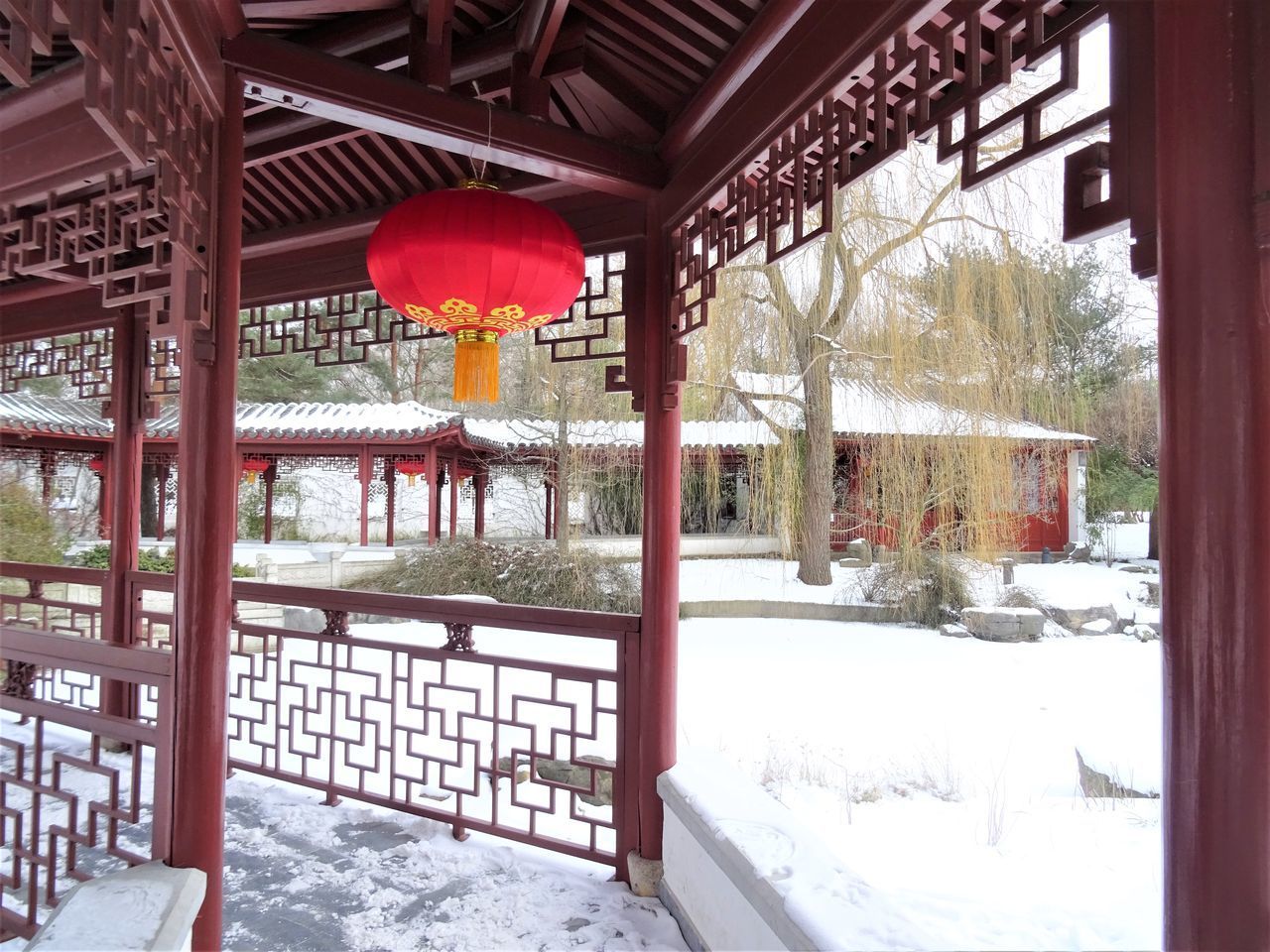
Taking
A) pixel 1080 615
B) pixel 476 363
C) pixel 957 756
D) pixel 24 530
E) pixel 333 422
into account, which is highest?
pixel 333 422

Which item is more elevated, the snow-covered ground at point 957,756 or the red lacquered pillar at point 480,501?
the red lacquered pillar at point 480,501

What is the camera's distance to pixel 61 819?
234cm

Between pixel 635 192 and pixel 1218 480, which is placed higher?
pixel 635 192

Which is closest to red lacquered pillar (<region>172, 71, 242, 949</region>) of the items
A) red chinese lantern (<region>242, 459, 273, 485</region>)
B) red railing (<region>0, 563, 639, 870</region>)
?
red railing (<region>0, 563, 639, 870</region>)

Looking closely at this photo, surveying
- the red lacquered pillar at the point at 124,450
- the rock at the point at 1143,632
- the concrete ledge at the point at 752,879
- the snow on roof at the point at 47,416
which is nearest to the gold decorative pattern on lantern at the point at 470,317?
the concrete ledge at the point at 752,879

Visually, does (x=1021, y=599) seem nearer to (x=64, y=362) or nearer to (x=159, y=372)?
(x=159, y=372)

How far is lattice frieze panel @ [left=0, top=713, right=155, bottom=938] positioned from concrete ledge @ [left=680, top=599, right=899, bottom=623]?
4.67m

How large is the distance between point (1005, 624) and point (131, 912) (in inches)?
231

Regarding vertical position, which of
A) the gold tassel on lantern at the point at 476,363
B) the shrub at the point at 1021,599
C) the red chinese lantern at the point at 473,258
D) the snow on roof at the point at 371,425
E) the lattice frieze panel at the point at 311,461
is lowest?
the shrub at the point at 1021,599

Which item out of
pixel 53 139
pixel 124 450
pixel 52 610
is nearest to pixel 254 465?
pixel 52 610

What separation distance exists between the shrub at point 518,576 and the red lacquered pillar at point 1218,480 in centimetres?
607

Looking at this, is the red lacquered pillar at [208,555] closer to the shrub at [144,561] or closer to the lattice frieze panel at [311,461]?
the shrub at [144,561]

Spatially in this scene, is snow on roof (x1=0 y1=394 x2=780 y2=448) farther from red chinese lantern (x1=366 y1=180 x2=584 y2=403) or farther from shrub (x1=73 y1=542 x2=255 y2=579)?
red chinese lantern (x1=366 y1=180 x2=584 y2=403)

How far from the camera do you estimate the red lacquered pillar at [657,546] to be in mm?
1979
